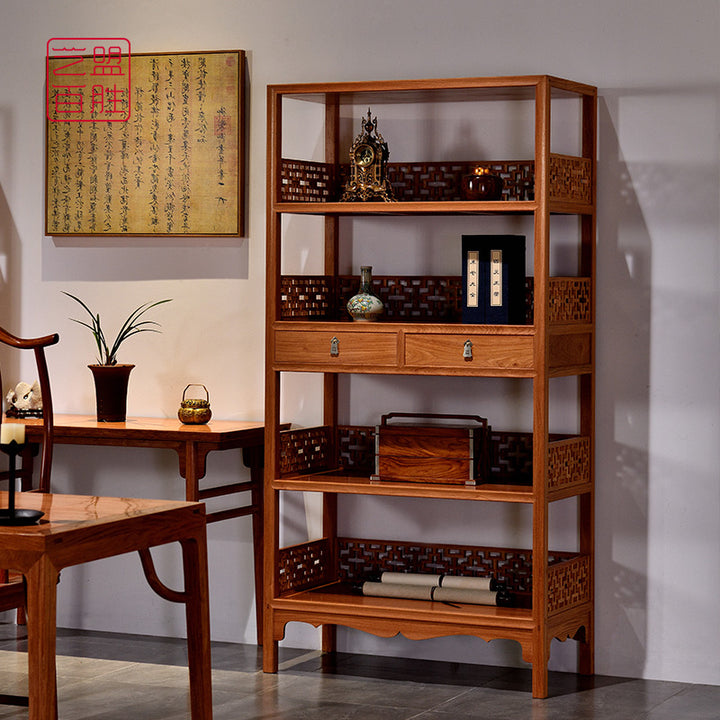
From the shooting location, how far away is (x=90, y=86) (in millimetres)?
4965

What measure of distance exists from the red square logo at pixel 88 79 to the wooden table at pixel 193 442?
1202 millimetres

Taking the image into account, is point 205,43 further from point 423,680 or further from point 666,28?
point 423,680

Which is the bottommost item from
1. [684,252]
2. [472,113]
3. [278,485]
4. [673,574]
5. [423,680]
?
[423,680]

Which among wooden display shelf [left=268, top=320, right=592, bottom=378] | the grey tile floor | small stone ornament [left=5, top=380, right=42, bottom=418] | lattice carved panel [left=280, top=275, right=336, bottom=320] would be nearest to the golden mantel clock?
lattice carved panel [left=280, top=275, right=336, bottom=320]

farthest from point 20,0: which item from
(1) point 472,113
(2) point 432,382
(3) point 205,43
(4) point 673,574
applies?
(4) point 673,574

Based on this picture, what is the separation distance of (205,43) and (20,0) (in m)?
0.86

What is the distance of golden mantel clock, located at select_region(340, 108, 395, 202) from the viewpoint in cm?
434

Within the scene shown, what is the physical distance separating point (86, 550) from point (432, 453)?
1632 millimetres

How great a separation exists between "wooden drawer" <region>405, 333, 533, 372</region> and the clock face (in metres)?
0.64

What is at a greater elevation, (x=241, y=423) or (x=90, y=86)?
(x=90, y=86)

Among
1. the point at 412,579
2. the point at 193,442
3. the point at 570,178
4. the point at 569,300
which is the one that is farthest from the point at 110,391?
the point at 570,178

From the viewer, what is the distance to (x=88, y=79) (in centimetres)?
496

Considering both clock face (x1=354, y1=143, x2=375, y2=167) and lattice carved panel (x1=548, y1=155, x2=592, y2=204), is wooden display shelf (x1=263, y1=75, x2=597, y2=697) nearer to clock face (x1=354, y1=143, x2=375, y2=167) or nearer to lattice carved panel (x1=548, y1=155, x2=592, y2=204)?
lattice carved panel (x1=548, y1=155, x2=592, y2=204)

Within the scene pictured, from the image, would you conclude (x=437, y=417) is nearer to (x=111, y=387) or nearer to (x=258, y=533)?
(x=258, y=533)
